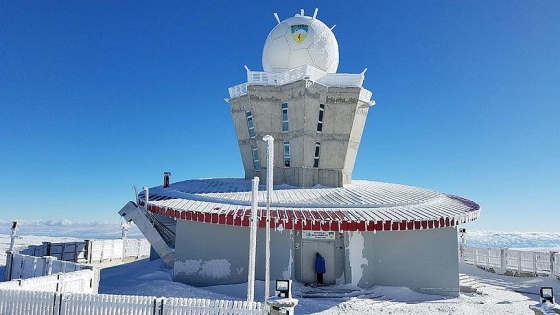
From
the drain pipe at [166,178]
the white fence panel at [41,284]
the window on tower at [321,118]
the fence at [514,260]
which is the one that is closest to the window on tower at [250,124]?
the window on tower at [321,118]

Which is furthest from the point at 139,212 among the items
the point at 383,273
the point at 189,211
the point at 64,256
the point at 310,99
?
the point at 383,273

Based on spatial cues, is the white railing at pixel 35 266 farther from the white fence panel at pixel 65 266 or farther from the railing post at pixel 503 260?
the railing post at pixel 503 260

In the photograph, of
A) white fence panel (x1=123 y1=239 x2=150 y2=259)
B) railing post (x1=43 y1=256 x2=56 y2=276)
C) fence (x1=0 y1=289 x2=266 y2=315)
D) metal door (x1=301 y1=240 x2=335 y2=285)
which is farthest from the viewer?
white fence panel (x1=123 y1=239 x2=150 y2=259)

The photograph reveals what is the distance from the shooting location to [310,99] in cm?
2256

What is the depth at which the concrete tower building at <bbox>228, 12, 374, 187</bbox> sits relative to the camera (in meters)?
22.8

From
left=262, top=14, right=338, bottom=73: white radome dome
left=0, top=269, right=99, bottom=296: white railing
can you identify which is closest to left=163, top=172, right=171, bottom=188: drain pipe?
left=262, top=14, right=338, bottom=73: white radome dome

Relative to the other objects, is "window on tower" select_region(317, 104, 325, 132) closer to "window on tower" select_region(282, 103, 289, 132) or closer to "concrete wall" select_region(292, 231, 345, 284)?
"window on tower" select_region(282, 103, 289, 132)

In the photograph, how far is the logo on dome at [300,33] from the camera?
80.2 ft

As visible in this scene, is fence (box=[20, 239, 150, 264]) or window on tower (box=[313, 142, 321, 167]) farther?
window on tower (box=[313, 142, 321, 167])

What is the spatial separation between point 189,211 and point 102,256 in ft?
49.3

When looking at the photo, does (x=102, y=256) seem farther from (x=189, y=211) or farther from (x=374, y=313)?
(x=374, y=313)

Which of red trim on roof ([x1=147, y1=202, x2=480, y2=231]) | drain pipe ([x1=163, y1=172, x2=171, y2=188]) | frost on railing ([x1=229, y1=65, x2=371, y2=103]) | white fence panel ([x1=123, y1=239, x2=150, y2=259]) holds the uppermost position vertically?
frost on railing ([x1=229, y1=65, x2=371, y2=103])

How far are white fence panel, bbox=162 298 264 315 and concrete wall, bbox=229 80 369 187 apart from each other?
43.3ft

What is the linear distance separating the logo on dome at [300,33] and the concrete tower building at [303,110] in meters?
0.01
